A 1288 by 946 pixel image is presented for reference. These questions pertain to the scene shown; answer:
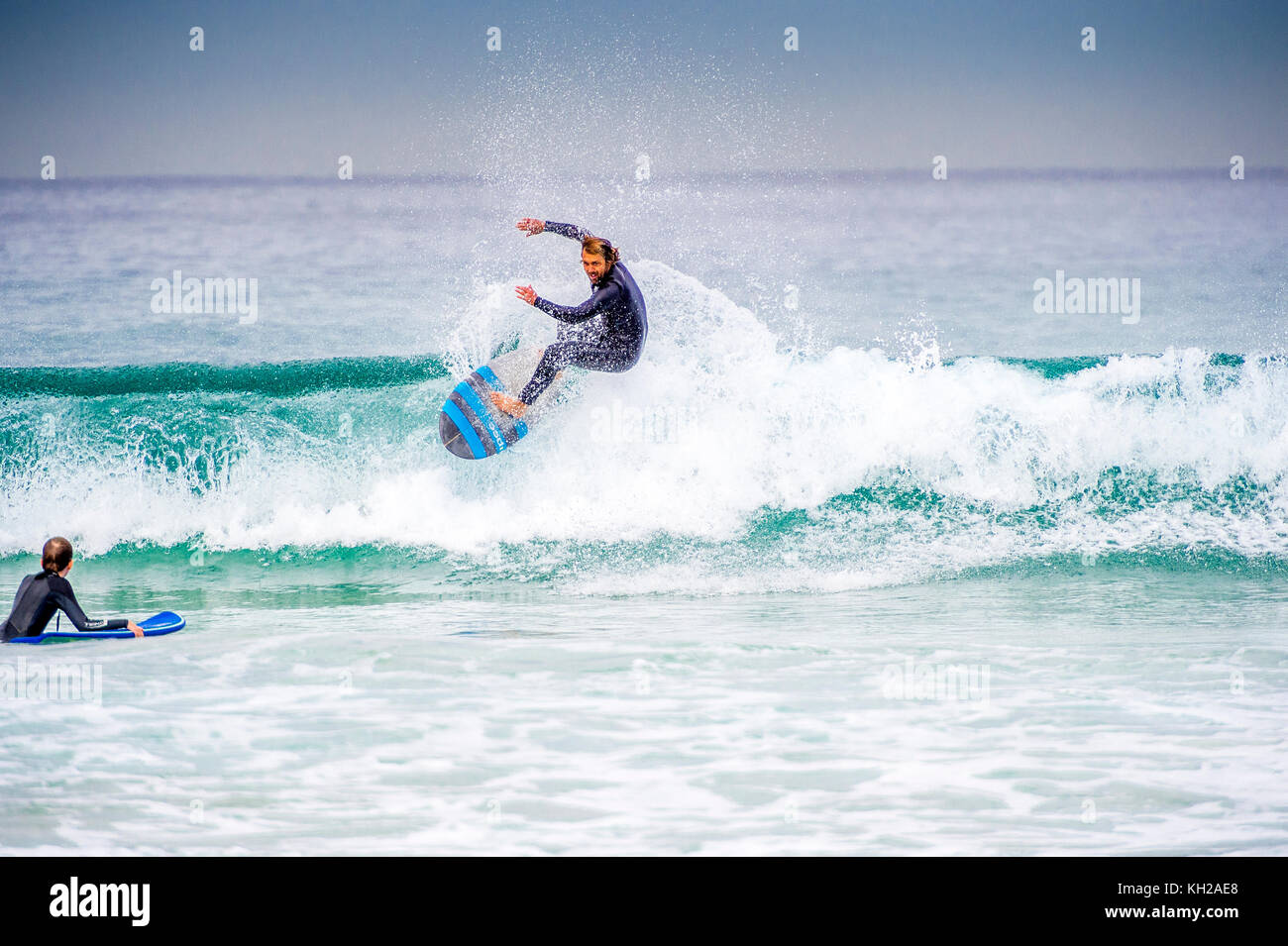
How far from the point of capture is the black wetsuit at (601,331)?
8.10m

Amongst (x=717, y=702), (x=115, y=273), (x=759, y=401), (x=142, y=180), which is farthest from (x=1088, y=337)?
(x=142, y=180)

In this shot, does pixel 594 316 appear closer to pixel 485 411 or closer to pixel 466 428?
pixel 485 411

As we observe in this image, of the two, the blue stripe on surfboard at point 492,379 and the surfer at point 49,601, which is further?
the blue stripe on surfboard at point 492,379

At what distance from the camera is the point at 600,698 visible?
19.4ft

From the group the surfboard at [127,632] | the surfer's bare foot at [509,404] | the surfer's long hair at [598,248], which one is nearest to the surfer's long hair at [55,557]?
the surfboard at [127,632]

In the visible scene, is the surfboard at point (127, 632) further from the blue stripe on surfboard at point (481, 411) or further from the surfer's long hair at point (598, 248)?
the surfer's long hair at point (598, 248)

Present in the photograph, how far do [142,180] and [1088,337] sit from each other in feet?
135

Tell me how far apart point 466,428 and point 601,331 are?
1412 millimetres

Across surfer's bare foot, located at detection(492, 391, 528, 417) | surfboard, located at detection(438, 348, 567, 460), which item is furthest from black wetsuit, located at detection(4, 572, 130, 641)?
surfer's bare foot, located at detection(492, 391, 528, 417)

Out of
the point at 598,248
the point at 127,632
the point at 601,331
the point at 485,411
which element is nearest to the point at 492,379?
the point at 485,411

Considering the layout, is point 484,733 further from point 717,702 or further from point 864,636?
point 864,636

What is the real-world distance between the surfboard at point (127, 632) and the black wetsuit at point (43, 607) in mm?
28

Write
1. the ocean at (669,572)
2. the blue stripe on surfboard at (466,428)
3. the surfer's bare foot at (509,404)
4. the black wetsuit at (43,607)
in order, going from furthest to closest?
the blue stripe on surfboard at (466,428) < the surfer's bare foot at (509,404) < the black wetsuit at (43,607) < the ocean at (669,572)

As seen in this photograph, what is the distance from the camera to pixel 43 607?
262 inches
